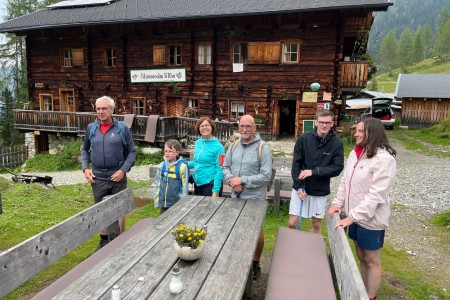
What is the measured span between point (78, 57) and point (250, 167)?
18.1m

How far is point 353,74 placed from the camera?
15352 mm

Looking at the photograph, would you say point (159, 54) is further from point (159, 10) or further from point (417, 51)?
point (417, 51)

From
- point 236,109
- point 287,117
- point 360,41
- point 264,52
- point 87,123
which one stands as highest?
point 360,41

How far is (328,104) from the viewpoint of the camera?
599 inches

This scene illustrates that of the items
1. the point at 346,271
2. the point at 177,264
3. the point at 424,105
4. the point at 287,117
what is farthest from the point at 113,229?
the point at 424,105

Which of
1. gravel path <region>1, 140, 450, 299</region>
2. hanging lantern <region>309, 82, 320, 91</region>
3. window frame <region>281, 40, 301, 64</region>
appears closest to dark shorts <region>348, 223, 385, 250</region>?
gravel path <region>1, 140, 450, 299</region>

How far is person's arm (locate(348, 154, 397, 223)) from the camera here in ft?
10.3

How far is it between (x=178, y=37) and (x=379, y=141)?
615 inches

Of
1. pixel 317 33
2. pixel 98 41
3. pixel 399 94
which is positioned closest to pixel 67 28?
pixel 98 41

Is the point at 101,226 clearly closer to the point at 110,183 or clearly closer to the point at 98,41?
the point at 110,183

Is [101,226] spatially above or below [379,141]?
below

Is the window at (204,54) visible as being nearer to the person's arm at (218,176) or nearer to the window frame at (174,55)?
the window frame at (174,55)

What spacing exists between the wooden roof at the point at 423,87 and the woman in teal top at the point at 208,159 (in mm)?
26083

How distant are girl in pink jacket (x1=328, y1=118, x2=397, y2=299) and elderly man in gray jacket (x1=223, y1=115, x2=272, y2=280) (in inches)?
41.8
